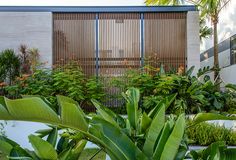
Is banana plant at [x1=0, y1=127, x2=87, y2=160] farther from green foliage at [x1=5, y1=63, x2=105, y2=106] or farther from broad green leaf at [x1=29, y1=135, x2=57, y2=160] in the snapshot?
green foliage at [x1=5, y1=63, x2=105, y2=106]

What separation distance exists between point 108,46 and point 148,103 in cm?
325

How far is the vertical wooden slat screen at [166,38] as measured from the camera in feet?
40.6

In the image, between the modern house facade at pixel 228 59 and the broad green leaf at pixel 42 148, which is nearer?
the broad green leaf at pixel 42 148

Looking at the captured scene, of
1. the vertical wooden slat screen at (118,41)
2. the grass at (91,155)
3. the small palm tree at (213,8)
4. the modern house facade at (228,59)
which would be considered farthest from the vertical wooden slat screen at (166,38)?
the modern house facade at (228,59)

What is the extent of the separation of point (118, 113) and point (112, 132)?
349 inches

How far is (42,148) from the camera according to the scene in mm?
1930

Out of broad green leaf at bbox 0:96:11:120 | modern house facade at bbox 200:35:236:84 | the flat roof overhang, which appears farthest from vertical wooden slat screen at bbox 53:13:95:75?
broad green leaf at bbox 0:96:11:120

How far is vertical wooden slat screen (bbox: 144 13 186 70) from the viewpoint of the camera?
1238 centimetres

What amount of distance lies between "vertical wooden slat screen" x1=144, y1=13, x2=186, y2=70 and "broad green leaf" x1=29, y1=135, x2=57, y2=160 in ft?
34.4

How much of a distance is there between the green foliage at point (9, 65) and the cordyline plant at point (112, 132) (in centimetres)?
1016

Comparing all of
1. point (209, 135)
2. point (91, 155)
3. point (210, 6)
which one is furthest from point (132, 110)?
point (210, 6)

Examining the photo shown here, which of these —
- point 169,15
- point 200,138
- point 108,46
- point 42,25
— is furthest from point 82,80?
point 200,138

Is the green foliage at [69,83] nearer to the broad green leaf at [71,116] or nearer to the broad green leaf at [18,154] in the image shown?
the broad green leaf at [18,154]

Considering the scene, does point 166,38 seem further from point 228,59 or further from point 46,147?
point 46,147
